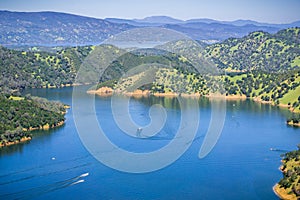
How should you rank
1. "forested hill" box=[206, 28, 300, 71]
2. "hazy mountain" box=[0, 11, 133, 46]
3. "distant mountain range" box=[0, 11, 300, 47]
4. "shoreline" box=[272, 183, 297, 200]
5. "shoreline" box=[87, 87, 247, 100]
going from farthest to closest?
"hazy mountain" box=[0, 11, 133, 46] < "distant mountain range" box=[0, 11, 300, 47] < "forested hill" box=[206, 28, 300, 71] < "shoreline" box=[87, 87, 247, 100] < "shoreline" box=[272, 183, 297, 200]

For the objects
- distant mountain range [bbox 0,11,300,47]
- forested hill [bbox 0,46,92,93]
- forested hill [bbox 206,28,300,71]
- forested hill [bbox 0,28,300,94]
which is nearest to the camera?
forested hill [bbox 0,46,92,93]

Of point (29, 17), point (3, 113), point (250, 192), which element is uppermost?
point (29, 17)

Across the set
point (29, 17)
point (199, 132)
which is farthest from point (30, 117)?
point (29, 17)

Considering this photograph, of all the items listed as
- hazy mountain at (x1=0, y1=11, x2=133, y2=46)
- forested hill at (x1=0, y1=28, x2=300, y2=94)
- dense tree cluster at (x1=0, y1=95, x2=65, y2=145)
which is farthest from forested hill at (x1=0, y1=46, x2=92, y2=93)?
hazy mountain at (x1=0, y1=11, x2=133, y2=46)

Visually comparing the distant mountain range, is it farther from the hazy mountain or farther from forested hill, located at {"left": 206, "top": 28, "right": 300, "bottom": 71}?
forested hill, located at {"left": 206, "top": 28, "right": 300, "bottom": 71}

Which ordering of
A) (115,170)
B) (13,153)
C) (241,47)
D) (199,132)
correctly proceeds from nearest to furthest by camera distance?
(115,170) → (13,153) → (199,132) → (241,47)

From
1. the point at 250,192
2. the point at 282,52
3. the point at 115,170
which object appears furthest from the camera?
the point at 282,52

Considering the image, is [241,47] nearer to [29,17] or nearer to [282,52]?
[282,52]
